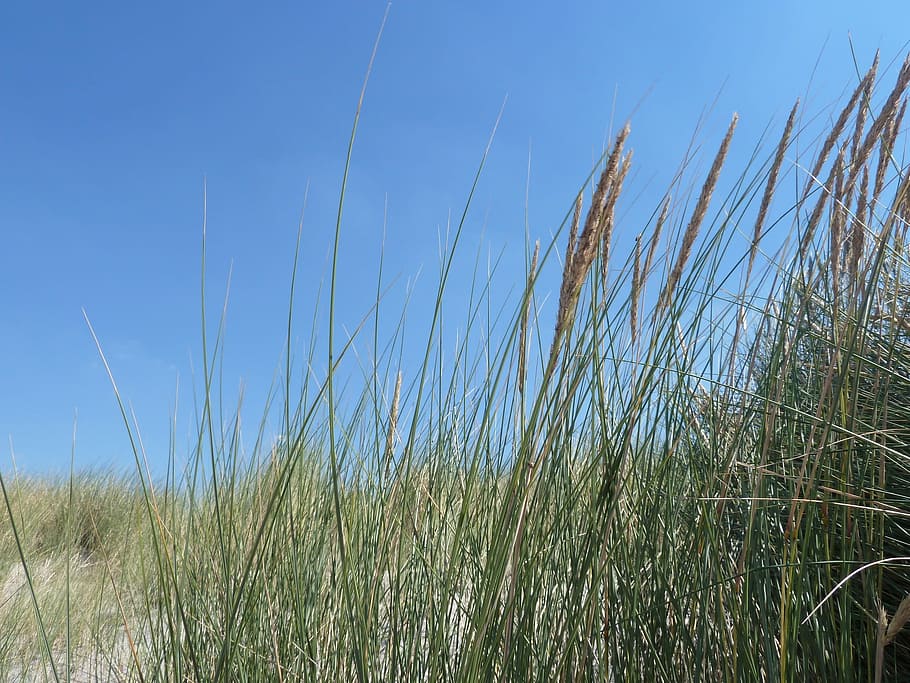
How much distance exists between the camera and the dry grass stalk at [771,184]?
1216 millimetres

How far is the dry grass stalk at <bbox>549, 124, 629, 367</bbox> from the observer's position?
2.91 feet

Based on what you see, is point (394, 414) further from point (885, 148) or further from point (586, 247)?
point (885, 148)

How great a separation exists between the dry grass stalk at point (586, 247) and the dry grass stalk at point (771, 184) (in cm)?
41

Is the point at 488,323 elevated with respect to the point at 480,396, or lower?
elevated

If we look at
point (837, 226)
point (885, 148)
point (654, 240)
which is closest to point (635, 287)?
point (654, 240)

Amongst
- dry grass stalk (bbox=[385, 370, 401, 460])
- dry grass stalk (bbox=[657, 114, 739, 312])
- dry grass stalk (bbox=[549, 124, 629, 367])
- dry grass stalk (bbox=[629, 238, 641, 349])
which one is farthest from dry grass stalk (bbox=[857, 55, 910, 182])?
dry grass stalk (bbox=[385, 370, 401, 460])

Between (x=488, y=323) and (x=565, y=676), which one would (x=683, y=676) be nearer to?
(x=565, y=676)

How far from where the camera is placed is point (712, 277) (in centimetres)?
124

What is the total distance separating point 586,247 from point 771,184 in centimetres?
60

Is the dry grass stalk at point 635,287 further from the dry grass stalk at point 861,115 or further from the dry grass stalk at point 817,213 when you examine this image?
the dry grass stalk at point 861,115

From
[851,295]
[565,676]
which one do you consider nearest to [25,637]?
[565,676]

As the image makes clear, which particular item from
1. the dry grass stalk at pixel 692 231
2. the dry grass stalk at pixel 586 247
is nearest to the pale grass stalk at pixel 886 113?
the dry grass stalk at pixel 692 231

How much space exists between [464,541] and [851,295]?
2.75 feet

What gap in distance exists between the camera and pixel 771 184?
1285mm
